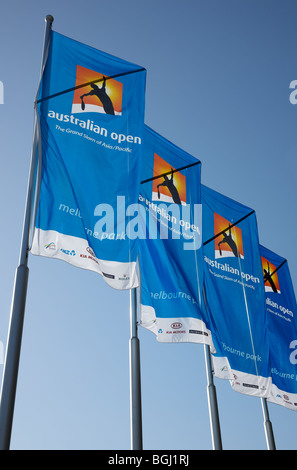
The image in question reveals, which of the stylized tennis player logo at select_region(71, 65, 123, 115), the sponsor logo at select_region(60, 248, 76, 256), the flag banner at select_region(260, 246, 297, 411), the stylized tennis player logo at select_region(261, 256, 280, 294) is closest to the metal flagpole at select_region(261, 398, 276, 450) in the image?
the flag banner at select_region(260, 246, 297, 411)

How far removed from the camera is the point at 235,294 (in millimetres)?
17000

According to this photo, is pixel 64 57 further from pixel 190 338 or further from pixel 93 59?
A: pixel 190 338

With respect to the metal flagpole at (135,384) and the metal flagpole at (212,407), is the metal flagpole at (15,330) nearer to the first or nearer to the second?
the metal flagpole at (135,384)

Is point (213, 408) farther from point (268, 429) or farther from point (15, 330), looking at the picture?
point (15, 330)

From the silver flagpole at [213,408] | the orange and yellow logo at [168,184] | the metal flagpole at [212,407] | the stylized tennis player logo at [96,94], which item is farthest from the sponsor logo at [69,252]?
the silver flagpole at [213,408]

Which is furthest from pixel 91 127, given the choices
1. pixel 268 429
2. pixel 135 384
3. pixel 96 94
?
pixel 268 429

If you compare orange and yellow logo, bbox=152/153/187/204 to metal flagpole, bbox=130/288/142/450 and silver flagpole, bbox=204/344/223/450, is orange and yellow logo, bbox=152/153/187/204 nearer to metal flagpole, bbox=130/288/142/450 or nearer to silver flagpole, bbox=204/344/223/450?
metal flagpole, bbox=130/288/142/450

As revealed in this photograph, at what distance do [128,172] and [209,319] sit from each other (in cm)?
613

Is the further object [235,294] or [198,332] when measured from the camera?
[235,294]

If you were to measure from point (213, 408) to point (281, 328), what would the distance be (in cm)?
512

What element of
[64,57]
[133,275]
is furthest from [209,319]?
Result: [64,57]

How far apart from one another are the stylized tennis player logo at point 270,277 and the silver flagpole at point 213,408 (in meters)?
4.94

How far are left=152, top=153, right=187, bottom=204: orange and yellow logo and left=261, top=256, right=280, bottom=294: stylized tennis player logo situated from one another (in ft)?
24.5
